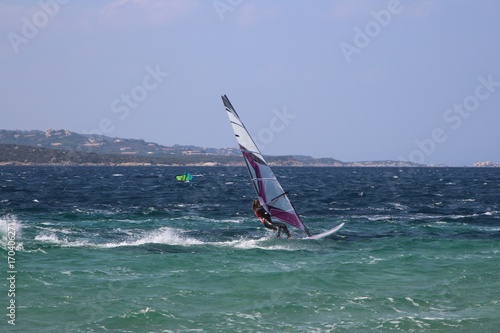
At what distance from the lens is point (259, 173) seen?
2508 centimetres

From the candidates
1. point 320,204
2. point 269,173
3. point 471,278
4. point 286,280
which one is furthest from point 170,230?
point 320,204

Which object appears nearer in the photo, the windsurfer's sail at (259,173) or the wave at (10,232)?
the wave at (10,232)

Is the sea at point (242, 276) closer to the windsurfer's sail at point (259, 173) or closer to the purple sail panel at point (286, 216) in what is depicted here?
the purple sail panel at point (286, 216)

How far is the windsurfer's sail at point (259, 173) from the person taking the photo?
24.8m

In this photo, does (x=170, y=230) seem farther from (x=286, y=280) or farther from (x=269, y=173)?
(x=286, y=280)

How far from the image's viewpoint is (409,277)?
20062 millimetres

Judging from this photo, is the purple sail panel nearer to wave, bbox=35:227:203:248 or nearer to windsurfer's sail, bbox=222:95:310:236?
windsurfer's sail, bbox=222:95:310:236

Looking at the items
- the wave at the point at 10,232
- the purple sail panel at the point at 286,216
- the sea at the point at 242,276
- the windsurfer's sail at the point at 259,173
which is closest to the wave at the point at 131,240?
the sea at the point at 242,276

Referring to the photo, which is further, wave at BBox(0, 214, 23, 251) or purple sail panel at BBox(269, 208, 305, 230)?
purple sail panel at BBox(269, 208, 305, 230)

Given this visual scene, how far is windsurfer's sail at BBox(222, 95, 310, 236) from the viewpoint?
81.4ft

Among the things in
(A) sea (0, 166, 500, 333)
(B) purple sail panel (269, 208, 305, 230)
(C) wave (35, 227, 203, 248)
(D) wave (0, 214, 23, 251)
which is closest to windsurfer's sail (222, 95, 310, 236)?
(B) purple sail panel (269, 208, 305, 230)

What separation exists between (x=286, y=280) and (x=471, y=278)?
5383 mm

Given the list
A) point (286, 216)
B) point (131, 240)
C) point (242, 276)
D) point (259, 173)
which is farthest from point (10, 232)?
point (242, 276)

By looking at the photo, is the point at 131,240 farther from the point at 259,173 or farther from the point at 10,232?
the point at 259,173
